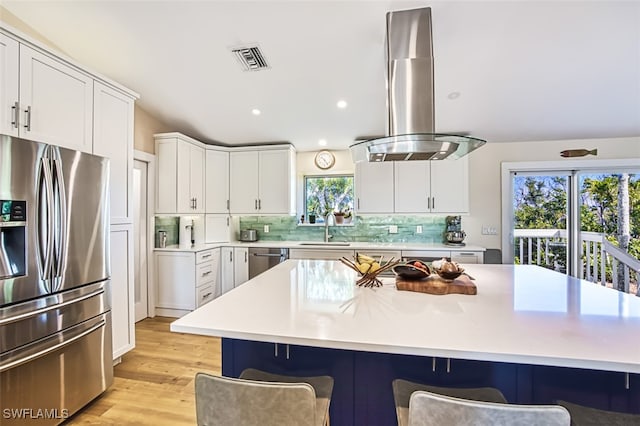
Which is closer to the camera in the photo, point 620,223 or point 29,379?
point 29,379

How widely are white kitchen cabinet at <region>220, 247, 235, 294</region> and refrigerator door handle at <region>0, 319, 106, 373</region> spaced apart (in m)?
2.18

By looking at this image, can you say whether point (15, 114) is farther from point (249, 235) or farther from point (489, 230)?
point (489, 230)

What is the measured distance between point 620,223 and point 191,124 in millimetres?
5834

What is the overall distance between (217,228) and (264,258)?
90 cm

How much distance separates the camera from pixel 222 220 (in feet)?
15.0

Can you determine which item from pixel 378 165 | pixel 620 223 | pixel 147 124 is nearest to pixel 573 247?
pixel 620 223

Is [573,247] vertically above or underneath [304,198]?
underneath

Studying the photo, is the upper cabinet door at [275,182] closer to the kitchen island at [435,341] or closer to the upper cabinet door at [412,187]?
the upper cabinet door at [412,187]

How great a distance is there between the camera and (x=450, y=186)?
13.2 ft

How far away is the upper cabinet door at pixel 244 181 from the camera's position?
450 cm

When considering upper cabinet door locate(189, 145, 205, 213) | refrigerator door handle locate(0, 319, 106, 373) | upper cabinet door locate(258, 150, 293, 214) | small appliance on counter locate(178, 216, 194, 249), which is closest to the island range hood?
refrigerator door handle locate(0, 319, 106, 373)

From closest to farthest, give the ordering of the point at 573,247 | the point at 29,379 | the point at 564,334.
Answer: the point at 564,334 → the point at 29,379 → the point at 573,247

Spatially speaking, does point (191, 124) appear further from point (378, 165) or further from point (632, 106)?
point (632, 106)

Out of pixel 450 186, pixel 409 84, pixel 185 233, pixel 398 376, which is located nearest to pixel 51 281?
pixel 398 376
